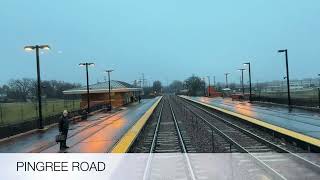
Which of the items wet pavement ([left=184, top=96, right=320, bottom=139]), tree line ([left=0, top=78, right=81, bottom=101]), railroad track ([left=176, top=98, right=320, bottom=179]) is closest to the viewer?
railroad track ([left=176, top=98, right=320, bottom=179])

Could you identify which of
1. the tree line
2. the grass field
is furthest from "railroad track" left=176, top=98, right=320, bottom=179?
the tree line

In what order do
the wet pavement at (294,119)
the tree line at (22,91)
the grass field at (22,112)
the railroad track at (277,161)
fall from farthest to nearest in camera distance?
1. the tree line at (22,91)
2. the grass field at (22,112)
3. the wet pavement at (294,119)
4. the railroad track at (277,161)

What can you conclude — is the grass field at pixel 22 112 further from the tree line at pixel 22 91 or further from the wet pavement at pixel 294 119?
the tree line at pixel 22 91

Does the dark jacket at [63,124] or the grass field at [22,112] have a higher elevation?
the dark jacket at [63,124]

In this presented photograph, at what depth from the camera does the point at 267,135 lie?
26.6 metres

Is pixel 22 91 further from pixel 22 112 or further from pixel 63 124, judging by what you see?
pixel 63 124

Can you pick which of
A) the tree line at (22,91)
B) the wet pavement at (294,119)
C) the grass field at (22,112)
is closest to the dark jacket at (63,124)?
the wet pavement at (294,119)

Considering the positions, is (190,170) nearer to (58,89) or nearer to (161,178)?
(161,178)

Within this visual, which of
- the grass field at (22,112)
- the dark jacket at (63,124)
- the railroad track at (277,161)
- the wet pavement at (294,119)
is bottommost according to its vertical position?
→ the railroad track at (277,161)

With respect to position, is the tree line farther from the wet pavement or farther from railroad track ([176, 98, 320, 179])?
railroad track ([176, 98, 320, 179])

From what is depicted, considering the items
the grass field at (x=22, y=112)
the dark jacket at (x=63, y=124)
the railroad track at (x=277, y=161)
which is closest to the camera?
the railroad track at (x=277, y=161)

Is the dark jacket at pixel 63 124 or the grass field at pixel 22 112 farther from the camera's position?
the grass field at pixel 22 112

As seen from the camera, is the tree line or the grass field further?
the tree line

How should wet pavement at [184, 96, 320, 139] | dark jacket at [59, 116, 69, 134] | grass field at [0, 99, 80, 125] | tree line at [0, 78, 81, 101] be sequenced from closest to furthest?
dark jacket at [59, 116, 69, 134], wet pavement at [184, 96, 320, 139], grass field at [0, 99, 80, 125], tree line at [0, 78, 81, 101]
